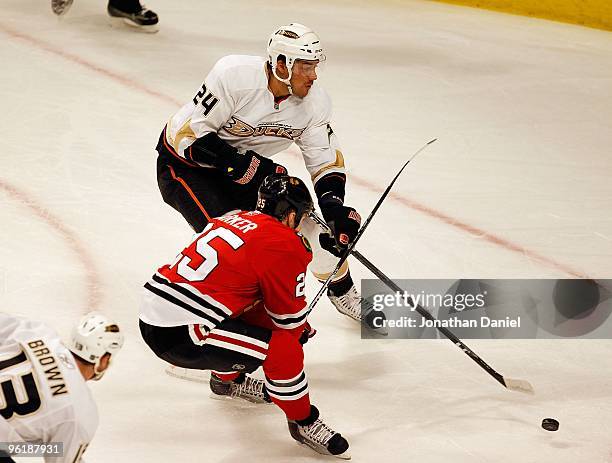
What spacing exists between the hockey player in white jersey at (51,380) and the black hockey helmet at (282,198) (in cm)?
84

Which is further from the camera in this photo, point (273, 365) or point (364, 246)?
point (364, 246)

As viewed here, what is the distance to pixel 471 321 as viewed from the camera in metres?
4.11

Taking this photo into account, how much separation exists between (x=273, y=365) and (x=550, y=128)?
326cm

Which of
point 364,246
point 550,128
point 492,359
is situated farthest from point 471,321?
point 550,128

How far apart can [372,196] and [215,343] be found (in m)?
2.04

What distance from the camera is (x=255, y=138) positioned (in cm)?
389

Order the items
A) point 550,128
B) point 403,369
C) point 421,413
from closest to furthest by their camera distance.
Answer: point 421,413 → point 403,369 → point 550,128

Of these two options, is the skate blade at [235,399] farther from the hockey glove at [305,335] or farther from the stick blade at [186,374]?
the hockey glove at [305,335]

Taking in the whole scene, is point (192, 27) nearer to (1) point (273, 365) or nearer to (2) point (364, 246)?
(2) point (364, 246)

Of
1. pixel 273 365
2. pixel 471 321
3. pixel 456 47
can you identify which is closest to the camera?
pixel 273 365

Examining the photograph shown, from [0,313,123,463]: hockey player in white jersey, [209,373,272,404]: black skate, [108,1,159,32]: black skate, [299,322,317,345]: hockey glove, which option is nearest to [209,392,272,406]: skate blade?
[209,373,272,404]: black skate

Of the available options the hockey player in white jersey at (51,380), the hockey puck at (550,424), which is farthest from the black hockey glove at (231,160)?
the hockey player in white jersey at (51,380)

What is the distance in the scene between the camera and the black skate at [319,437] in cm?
319

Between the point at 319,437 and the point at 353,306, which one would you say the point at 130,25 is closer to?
the point at 353,306
